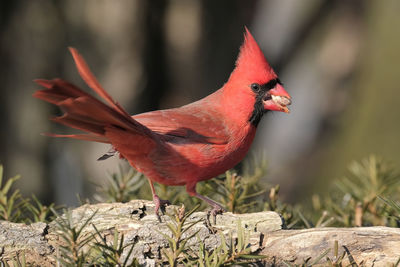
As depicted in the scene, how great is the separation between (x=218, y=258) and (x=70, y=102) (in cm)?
50

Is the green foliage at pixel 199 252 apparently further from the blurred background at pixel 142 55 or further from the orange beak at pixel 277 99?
the blurred background at pixel 142 55

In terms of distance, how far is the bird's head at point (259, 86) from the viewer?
2.02 meters

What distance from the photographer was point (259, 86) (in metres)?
2.04

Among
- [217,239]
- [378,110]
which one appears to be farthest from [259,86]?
[378,110]

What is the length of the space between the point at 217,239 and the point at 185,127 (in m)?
0.60

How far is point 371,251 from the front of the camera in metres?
1.43

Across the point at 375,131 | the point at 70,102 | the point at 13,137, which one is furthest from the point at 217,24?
the point at 375,131

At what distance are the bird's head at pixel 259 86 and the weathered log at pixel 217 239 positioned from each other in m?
0.61

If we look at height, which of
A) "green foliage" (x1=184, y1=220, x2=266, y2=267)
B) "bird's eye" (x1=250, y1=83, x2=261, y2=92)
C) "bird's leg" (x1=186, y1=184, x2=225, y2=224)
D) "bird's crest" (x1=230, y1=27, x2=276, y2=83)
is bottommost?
"green foliage" (x1=184, y1=220, x2=266, y2=267)

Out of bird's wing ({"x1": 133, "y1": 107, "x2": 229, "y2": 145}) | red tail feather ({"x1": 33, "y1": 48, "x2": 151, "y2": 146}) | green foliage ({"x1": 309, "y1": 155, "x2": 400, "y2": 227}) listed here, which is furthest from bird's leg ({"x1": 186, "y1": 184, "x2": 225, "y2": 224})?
green foliage ({"x1": 309, "y1": 155, "x2": 400, "y2": 227})

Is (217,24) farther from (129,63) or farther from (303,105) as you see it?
(303,105)

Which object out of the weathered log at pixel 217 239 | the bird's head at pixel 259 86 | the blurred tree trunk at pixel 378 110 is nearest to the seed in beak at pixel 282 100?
the bird's head at pixel 259 86

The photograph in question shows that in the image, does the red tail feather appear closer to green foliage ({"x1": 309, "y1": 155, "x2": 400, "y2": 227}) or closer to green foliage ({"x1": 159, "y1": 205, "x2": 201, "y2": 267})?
green foliage ({"x1": 159, "y1": 205, "x2": 201, "y2": 267})

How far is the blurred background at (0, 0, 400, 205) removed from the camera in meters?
3.98
